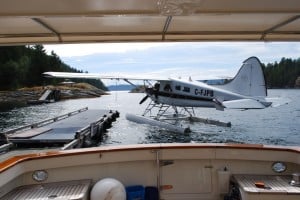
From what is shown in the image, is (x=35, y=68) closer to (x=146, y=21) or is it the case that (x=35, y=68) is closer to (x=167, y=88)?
(x=167, y=88)

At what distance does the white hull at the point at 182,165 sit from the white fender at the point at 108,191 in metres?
0.29

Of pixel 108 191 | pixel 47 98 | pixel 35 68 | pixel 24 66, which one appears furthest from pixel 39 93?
pixel 108 191

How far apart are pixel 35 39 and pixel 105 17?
47.3 inches

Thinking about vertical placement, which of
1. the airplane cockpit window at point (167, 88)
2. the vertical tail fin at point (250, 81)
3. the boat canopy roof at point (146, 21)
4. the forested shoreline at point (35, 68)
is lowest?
the boat canopy roof at point (146, 21)

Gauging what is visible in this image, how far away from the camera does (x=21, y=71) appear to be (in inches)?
2304

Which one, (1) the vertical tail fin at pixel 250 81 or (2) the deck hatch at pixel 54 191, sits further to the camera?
(1) the vertical tail fin at pixel 250 81

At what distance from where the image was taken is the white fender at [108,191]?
2.58 m

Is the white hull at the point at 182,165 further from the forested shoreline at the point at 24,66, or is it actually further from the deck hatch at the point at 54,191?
the forested shoreline at the point at 24,66

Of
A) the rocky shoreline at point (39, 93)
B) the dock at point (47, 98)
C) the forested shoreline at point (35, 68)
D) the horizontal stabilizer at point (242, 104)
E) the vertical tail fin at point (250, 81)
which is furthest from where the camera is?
Answer: the rocky shoreline at point (39, 93)

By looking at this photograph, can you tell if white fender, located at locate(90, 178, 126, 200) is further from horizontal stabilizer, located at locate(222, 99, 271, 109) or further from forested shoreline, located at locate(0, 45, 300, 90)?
forested shoreline, located at locate(0, 45, 300, 90)

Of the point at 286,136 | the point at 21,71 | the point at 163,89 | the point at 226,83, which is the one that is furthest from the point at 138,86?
the point at 21,71

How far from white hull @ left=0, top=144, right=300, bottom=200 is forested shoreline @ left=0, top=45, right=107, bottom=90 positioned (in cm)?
5530

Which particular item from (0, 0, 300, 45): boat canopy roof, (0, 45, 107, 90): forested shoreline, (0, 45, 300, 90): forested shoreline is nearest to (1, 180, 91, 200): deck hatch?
(0, 0, 300, 45): boat canopy roof

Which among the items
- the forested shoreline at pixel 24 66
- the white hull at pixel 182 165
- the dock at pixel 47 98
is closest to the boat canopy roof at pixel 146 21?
the white hull at pixel 182 165
